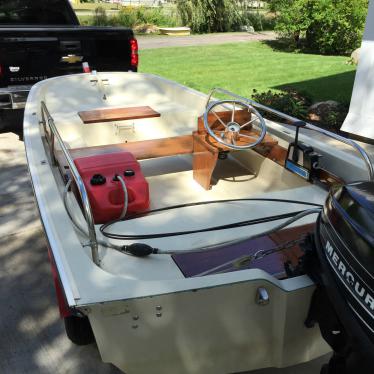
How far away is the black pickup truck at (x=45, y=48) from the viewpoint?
15.9ft

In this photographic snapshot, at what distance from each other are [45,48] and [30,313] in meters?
3.37

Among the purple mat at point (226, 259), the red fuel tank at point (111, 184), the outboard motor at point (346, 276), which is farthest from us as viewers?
the red fuel tank at point (111, 184)

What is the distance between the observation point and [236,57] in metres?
12.9

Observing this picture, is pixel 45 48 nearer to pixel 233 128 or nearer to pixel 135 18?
pixel 233 128

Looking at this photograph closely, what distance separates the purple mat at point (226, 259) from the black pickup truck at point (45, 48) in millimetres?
3507

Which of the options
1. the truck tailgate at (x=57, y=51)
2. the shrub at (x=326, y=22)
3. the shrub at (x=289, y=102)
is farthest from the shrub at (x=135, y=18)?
the truck tailgate at (x=57, y=51)

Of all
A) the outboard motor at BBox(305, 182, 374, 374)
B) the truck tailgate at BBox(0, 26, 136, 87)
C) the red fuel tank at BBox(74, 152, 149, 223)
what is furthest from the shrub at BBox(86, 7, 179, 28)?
the outboard motor at BBox(305, 182, 374, 374)

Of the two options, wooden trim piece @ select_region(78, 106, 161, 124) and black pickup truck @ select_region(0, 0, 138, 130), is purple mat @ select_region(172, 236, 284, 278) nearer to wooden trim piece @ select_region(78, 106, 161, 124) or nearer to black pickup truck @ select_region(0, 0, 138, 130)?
wooden trim piece @ select_region(78, 106, 161, 124)

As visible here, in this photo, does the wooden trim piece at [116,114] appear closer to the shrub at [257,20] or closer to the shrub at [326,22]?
the shrub at [326,22]

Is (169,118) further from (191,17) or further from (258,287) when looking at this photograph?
(191,17)

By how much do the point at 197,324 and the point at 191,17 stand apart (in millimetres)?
19866

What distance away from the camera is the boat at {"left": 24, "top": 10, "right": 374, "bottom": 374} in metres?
1.69

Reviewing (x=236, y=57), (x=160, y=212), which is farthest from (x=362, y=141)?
(x=236, y=57)

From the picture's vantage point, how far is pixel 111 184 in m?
2.63
